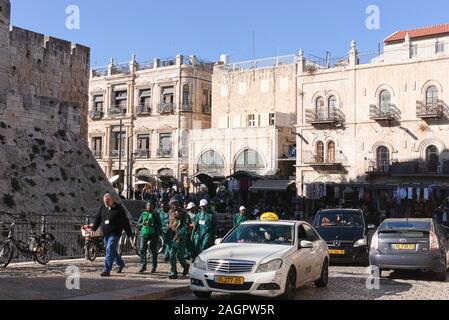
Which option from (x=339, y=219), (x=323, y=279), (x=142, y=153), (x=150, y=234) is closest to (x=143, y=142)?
(x=142, y=153)

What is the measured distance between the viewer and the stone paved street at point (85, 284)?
385 inches

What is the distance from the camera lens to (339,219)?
17.9 meters

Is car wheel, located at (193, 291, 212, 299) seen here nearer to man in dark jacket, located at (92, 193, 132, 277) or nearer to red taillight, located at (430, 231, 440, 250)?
man in dark jacket, located at (92, 193, 132, 277)

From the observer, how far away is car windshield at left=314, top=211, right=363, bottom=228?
17609 millimetres

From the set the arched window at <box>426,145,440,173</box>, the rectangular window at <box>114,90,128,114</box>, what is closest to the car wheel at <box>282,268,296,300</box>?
the arched window at <box>426,145,440,173</box>

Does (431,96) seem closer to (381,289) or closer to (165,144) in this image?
(165,144)

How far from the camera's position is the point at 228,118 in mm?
48406

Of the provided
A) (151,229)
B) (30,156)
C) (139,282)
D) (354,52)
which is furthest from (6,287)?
(354,52)

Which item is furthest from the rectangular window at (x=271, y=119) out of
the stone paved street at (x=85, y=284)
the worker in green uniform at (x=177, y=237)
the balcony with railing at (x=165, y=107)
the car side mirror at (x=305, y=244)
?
the car side mirror at (x=305, y=244)

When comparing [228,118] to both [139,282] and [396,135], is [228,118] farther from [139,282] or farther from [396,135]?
[139,282]

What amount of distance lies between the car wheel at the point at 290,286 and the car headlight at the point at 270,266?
322mm

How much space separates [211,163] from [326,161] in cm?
968

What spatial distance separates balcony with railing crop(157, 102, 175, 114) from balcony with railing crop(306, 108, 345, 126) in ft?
41.4

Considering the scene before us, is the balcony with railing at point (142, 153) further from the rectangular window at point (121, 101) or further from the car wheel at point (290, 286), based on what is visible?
the car wheel at point (290, 286)
